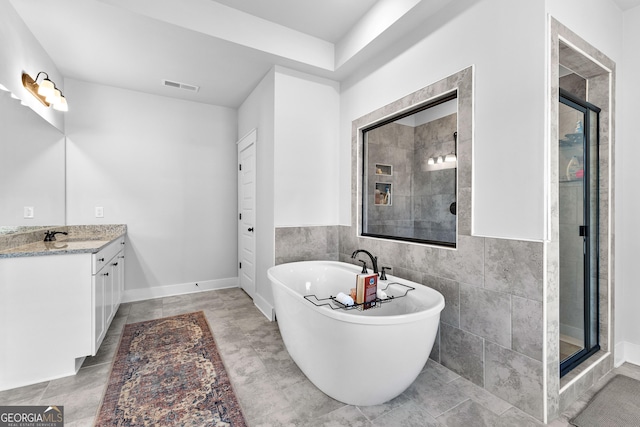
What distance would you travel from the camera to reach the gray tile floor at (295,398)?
63.0 inches

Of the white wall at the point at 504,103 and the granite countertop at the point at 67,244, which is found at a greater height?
the white wall at the point at 504,103

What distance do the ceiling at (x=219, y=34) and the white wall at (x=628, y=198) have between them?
1.01 feet

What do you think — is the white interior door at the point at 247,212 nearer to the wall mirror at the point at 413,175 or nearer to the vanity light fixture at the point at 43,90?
the wall mirror at the point at 413,175

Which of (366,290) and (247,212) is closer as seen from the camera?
(366,290)

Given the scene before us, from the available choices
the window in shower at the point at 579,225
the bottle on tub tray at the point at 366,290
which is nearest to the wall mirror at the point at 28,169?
the bottle on tub tray at the point at 366,290

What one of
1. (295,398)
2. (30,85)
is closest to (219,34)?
(30,85)

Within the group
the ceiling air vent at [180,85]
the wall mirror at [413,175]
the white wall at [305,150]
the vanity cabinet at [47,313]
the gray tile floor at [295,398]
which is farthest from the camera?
the ceiling air vent at [180,85]

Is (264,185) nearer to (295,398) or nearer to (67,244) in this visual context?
(67,244)

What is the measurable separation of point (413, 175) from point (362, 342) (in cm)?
164

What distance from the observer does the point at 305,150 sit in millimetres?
3146

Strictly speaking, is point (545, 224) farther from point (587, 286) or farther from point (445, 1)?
point (445, 1)

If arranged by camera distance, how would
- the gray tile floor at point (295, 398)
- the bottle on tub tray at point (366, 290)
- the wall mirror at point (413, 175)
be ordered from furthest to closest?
the wall mirror at point (413, 175) < the bottle on tub tray at point (366, 290) < the gray tile floor at point (295, 398)

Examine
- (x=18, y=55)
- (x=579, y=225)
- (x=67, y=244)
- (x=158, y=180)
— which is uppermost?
(x=18, y=55)

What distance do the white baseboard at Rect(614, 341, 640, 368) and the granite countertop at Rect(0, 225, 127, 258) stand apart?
393 cm
